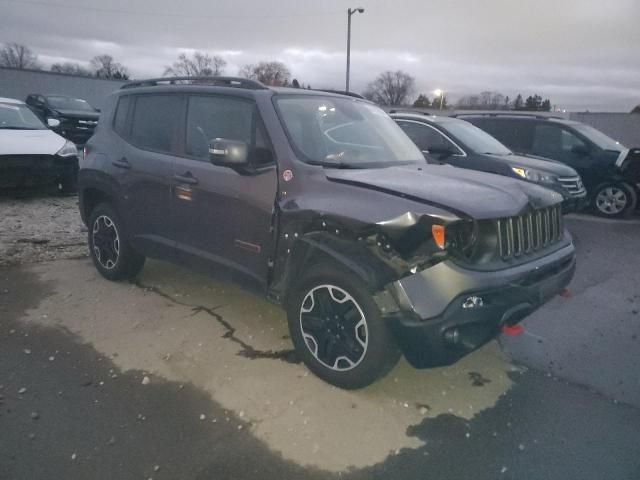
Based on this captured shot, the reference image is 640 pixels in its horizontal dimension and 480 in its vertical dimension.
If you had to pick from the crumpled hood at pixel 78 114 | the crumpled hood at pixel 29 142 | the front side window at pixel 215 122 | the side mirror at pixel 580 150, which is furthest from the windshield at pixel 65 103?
the side mirror at pixel 580 150

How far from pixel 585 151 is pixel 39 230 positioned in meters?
9.46

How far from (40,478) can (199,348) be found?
4.79ft

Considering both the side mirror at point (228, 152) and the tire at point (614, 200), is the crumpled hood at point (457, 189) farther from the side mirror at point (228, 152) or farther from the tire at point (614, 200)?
the tire at point (614, 200)

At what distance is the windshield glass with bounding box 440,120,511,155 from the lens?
7.68 m

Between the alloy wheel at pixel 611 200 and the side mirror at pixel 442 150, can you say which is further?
the alloy wheel at pixel 611 200

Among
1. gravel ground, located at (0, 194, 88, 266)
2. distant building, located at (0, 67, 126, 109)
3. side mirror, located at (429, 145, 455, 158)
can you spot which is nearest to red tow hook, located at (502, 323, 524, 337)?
side mirror, located at (429, 145, 455, 158)

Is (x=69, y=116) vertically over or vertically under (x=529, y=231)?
over

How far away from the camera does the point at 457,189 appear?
3.10 meters

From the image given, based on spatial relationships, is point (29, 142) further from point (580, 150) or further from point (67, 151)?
point (580, 150)

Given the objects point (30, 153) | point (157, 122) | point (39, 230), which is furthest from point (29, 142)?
point (157, 122)

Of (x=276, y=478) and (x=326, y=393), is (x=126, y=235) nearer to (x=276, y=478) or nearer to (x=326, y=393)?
(x=326, y=393)

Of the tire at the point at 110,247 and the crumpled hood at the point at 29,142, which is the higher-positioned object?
the crumpled hood at the point at 29,142

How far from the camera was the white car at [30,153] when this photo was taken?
7.88 metres

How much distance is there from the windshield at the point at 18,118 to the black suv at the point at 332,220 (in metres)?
5.44
